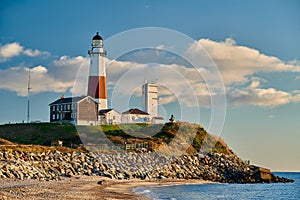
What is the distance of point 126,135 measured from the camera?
54562mm

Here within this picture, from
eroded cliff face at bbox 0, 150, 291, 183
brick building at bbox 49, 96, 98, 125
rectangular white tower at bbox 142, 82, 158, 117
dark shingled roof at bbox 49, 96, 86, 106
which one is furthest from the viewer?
rectangular white tower at bbox 142, 82, 158, 117

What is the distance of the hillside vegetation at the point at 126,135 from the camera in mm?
51562

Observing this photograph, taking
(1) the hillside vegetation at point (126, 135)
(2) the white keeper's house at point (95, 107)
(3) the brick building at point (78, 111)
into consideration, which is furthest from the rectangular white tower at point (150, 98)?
(3) the brick building at point (78, 111)

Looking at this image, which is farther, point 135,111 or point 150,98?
point 150,98

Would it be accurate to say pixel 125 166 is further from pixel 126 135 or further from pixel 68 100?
pixel 68 100

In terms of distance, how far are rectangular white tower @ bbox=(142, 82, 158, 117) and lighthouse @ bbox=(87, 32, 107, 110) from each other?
283 inches

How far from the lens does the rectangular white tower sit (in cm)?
6731

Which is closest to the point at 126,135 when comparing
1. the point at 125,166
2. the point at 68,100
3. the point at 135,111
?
the point at 68,100

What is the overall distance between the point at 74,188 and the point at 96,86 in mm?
34903

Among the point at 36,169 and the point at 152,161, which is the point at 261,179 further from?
the point at 36,169

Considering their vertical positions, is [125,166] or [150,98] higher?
[150,98]

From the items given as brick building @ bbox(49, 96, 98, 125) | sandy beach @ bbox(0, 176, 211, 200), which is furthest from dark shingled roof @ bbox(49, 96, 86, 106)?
sandy beach @ bbox(0, 176, 211, 200)

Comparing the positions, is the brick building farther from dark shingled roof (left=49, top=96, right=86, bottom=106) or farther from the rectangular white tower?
the rectangular white tower

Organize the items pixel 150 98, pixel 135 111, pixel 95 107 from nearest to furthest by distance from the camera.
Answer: pixel 95 107 → pixel 135 111 → pixel 150 98
